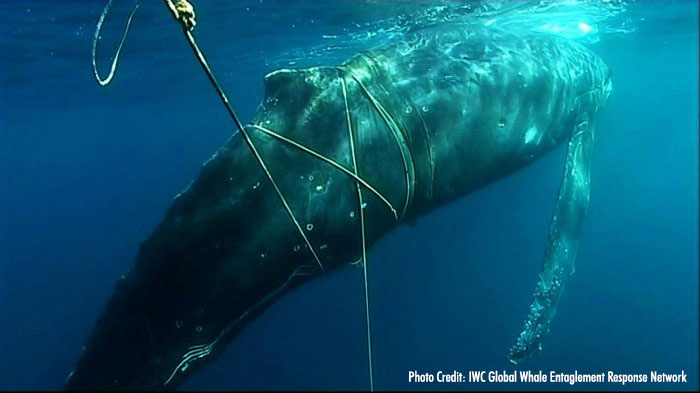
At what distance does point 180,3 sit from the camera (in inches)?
116

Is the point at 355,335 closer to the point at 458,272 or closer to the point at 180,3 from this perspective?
the point at 458,272

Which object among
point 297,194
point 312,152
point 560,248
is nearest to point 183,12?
point 312,152

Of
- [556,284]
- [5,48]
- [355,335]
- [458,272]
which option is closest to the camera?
[556,284]

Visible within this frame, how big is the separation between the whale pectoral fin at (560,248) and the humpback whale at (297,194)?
7.64 ft

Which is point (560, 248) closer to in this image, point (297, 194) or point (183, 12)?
point (297, 194)

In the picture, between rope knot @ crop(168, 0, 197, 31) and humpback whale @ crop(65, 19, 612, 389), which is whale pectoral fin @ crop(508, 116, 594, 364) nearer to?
humpback whale @ crop(65, 19, 612, 389)

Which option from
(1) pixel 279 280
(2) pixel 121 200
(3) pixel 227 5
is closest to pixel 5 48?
(3) pixel 227 5

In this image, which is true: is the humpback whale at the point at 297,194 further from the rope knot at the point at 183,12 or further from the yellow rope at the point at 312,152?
the rope knot at the point at 183,12

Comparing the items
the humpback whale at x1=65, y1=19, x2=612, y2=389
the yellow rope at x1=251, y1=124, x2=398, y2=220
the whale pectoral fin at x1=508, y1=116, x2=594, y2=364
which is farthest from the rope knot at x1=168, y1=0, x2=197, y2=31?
the whale pectoral fin at x1=508, y1=116, x2=594, y2=364

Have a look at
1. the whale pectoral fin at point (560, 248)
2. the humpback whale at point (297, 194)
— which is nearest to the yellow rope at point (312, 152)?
the humpback whale at point (297, 194)

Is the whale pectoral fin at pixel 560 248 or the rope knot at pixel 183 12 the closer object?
the rope knot at pixel 183 12

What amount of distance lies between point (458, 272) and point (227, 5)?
15303mm

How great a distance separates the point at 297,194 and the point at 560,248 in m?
5.30

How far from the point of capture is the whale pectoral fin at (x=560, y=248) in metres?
7.07
